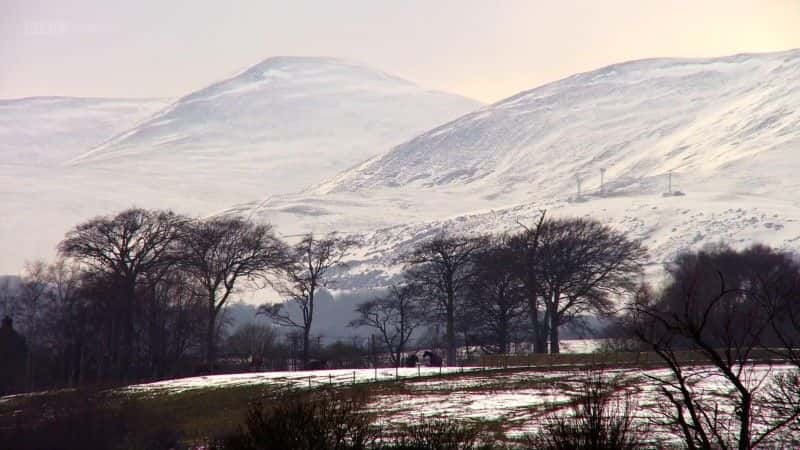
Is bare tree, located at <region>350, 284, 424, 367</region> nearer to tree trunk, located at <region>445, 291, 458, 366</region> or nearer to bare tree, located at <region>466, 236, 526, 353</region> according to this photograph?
tree trunk, located at <region>445, 291, 458, 366</region>

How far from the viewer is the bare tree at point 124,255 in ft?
230

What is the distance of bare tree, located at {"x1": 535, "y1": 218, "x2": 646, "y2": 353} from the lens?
71.4m

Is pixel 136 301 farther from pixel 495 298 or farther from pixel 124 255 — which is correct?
pixel 495 298

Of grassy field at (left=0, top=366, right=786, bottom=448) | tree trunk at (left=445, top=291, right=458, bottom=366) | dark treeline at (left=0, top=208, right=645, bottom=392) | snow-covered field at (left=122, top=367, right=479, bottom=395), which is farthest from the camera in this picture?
dark treeline at (left=0, top=208, right=645, bottom=392)

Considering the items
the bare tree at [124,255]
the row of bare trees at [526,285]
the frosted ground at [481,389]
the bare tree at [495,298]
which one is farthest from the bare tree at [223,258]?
the frosted ground at [481,389]

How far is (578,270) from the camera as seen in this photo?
7406cm

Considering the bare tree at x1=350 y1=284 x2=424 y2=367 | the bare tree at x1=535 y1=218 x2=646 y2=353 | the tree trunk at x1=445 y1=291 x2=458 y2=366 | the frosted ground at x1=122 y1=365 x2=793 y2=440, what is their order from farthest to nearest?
1. the bare tree at x1=350 y1=284 x2=424 y2=367
2. the bare tree at x1=535 y1=218 x2=646 y2=353
3. the tree trunk at x1=445 y1=291 x2=458 y2=366
4. the frosted ground at x1=122 y1=365 x2=793 y2=440

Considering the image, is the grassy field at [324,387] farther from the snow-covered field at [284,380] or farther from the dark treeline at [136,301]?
the dark treeline at [136,301]

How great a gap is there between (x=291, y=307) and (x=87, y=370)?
108800 mm

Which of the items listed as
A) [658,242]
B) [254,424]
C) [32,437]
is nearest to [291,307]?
[658,242]

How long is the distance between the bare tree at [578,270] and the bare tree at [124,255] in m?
26.2

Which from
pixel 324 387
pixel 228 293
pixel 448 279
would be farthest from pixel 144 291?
pixel 324 387

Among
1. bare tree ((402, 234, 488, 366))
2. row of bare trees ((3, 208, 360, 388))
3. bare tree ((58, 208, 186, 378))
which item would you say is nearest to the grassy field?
bare tree ((58, 208, 186, 378))

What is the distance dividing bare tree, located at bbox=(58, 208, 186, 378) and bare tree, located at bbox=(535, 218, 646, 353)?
1030 inches
